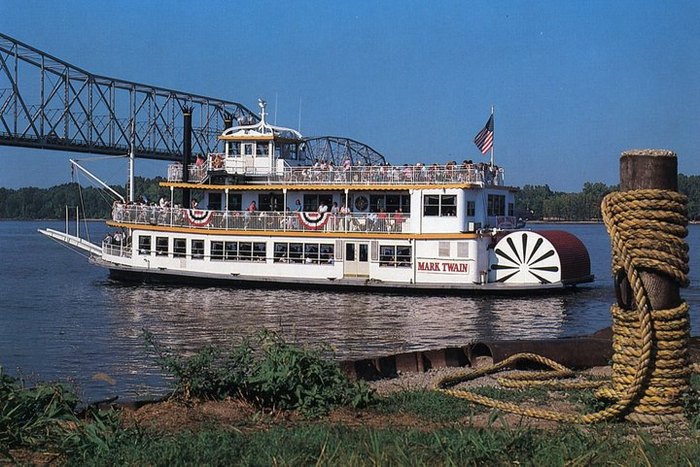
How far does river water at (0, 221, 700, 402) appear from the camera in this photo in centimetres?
1738

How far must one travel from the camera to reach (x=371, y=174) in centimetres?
3031

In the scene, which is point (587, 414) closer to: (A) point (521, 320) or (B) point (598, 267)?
(A) point (521, 320)

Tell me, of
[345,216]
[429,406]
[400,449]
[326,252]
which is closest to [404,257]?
[345,216]

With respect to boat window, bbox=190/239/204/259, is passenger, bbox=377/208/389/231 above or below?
above

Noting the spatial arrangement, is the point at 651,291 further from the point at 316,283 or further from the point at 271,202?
the point at 271,202

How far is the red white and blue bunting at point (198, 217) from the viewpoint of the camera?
106 feet

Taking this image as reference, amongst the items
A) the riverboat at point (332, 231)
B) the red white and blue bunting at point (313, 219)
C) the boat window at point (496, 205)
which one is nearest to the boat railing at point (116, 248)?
the riverboat at point (332, 231)

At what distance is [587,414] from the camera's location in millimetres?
6785

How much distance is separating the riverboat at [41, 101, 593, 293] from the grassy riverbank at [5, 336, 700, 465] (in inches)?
770

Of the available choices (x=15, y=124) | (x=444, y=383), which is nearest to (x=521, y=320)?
(x=444, y=383)

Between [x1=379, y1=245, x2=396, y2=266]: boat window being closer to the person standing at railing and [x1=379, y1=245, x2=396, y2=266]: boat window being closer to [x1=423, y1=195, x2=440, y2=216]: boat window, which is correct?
the person standing at railing

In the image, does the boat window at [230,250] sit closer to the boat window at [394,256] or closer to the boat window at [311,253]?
the boat window at [311,253]

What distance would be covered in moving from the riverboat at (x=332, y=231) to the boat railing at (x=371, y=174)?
0.13 ft

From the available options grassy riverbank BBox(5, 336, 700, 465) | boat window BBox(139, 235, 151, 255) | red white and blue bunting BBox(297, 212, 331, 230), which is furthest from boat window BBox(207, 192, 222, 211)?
grassy riverbank BBox(5, 336, 700, 465)
